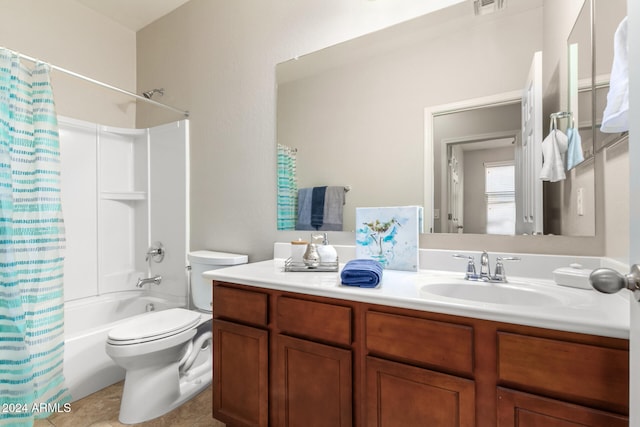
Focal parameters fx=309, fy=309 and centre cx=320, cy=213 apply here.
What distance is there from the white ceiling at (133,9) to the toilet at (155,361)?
2153 millimetres

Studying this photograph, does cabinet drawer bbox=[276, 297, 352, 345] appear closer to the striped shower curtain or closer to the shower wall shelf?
the striped shower curtain

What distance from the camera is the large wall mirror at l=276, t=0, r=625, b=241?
51.4 inches

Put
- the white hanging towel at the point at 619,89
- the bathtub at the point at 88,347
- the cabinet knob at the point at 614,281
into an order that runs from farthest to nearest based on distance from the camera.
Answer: the bathtub at the point at 88,347, the white hanging towel at the point at 619,89, the cabinet knob at the point at 614,281

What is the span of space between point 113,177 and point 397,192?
245cm

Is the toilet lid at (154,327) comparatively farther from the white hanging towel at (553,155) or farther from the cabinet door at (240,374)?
the white hanging towel at (553,155)

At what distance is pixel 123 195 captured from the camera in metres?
2.68

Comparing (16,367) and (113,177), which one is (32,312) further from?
(113,177)

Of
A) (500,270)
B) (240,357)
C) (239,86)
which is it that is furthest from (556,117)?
(239,86)

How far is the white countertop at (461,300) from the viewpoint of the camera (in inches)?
31.0

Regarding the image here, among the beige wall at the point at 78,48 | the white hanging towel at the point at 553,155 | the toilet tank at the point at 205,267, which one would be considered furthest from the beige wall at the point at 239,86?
the white hanging towel at the point at 553,155

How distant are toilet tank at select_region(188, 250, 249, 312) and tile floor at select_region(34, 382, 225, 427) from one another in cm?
57

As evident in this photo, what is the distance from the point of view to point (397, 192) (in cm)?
159

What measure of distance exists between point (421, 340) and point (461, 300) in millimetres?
178

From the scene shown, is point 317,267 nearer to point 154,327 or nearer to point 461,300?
point 461,300
